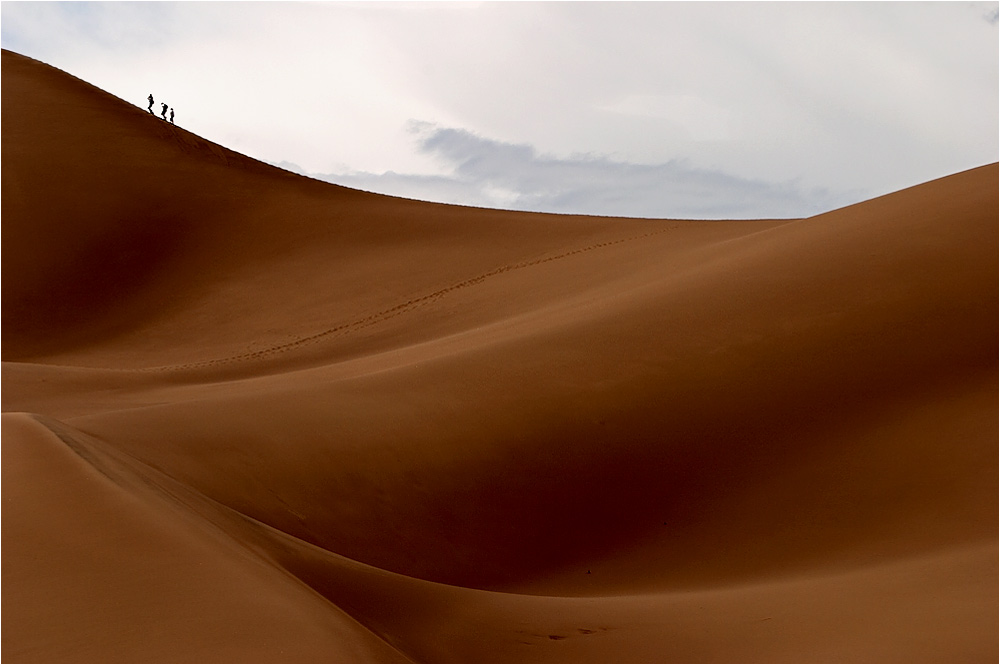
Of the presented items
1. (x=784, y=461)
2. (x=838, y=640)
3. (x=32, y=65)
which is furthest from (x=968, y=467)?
(x=32, y=65)

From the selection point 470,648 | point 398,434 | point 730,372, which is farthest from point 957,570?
point 398,434

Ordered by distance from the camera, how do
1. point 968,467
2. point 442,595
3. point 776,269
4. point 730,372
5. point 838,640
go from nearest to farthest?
1. point 838,640
2. point 442,595
3. point 968,467
4. point 730,372
5. point 776,269

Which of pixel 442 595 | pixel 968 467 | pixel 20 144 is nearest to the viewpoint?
pixel 442 595

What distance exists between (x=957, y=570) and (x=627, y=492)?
2.69 m

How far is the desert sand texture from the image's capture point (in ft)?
12.5

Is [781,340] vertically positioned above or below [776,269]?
below

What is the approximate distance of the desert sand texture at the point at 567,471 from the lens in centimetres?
382

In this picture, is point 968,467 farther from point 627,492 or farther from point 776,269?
point 776,269

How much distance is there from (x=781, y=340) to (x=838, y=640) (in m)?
4.68

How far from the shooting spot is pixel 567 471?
7.64m

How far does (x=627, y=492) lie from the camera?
754cm

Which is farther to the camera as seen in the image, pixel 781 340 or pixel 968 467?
pixel 781 340

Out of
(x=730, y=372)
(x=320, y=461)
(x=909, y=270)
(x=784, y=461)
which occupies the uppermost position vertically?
(x=909, y=270)

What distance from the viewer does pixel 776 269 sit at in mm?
9961
